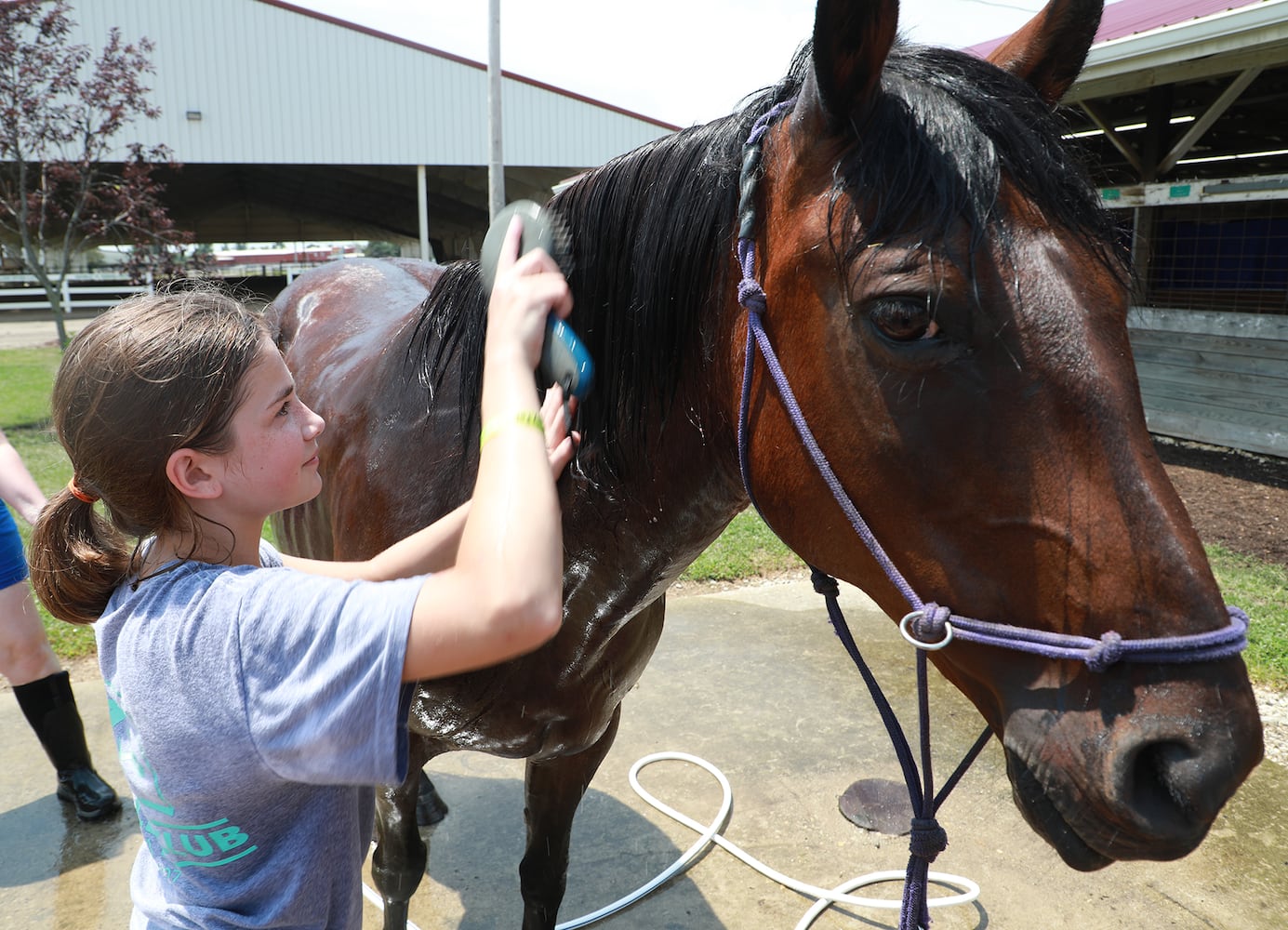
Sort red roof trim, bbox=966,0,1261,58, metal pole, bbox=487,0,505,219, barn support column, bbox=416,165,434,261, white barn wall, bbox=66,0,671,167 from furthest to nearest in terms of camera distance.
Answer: white barn wall, bbox=66,0,671,167 < barn support column, bbox=416,165,434,261 < metal pole, bbox=487,0,505,219 < red roof trim, bbox=966,0,1261,58

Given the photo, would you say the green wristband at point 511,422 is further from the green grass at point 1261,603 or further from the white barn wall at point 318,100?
the white barn wall at point 318,100

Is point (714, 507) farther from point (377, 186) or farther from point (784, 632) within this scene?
Answer: point (377, 186)

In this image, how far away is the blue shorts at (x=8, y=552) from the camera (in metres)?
2.83

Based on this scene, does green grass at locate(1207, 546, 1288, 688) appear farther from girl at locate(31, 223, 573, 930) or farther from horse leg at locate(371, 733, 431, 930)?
girl at locate(31, 223, 573, 930)

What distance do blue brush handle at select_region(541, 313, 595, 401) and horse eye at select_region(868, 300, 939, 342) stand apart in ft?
1.75

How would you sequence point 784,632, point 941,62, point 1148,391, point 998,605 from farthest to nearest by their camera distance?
point 1148,391, point 784,632, point 941,62, point 998,605

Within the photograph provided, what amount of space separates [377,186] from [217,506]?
21.2 metres

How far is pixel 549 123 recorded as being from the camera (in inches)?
645

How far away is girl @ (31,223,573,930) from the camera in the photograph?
3.23 ft

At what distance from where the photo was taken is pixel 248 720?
1.02 m

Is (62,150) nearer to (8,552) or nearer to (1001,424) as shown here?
(8,552)

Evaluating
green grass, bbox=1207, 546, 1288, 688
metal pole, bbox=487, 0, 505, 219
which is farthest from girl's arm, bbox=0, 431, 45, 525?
metal pole, bbox=487, 0, 505, 219

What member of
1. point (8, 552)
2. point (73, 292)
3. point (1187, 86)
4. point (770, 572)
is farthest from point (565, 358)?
point (73, 292)

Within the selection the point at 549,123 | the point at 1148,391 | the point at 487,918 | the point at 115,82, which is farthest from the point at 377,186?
the point at 487,918
